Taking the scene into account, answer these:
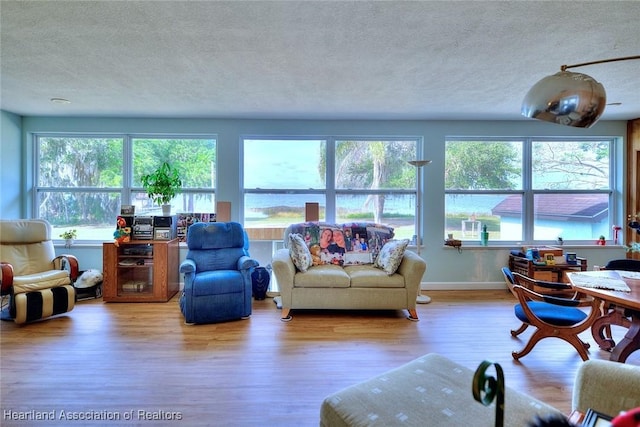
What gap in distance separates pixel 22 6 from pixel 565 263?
229 inches

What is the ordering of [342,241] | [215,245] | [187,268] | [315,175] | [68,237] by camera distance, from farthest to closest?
[315,175]
[68,237]
[342,241]
[215,245]
[187,268]

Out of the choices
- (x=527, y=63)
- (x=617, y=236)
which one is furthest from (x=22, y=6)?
(x=617, y=236)

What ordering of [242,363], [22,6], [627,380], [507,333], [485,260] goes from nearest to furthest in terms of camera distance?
Answer: 1. [627,380]
2. [22,6]
3. [242,363]
4. [507,333]
5. [485,260]

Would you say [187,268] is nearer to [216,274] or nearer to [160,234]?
[216,274]

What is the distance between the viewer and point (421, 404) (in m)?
1.32

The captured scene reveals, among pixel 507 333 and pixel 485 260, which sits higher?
pixel 485 260

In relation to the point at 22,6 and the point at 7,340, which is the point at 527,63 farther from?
the point at 7,340

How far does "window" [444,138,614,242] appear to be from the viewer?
4656 mm

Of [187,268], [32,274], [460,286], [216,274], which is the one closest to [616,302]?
[460,286]

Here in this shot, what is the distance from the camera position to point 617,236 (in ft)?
15.1

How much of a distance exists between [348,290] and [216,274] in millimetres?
1473

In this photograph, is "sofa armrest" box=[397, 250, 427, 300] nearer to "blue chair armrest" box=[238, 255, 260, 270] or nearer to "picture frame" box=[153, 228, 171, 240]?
"blue chair armrest" box=[238, 255, 260, 270]

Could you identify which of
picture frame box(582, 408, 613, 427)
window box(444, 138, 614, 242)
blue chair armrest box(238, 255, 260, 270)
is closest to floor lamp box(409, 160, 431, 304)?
window box(444, 138, 614, 242)

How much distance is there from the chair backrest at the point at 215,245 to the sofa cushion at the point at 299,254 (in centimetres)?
67
